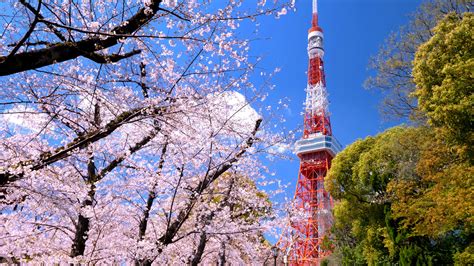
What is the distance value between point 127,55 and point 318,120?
35847 mm

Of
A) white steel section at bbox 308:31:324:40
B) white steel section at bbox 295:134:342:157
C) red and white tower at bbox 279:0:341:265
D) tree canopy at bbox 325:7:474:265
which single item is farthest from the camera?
white steel section at bbox 308:31:324:40

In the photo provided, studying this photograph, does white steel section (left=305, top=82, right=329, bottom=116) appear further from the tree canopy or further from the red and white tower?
the tree canopy

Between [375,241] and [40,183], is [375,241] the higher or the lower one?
the higher one

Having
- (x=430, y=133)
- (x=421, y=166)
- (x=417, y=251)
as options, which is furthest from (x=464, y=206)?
(x=417, y=251)

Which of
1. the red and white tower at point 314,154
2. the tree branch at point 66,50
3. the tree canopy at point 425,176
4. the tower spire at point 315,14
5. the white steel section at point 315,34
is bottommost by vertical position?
the tree branch at point 66,50

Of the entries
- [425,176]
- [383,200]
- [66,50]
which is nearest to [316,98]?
[383,200]

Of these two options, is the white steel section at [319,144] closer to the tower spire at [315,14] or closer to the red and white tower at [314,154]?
the red and white tower at [314,154]

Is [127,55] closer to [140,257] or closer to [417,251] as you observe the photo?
[140,257]

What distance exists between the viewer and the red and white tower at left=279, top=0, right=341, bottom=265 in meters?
30.3

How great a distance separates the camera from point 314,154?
35.4m

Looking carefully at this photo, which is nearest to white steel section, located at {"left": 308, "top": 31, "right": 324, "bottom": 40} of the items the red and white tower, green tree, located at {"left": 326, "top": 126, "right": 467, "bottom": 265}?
the red and white tower

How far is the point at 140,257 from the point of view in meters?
5.39

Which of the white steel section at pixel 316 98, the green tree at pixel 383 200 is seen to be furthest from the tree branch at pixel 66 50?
the white steel section at pixel 316 98

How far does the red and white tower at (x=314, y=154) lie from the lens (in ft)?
99.3
